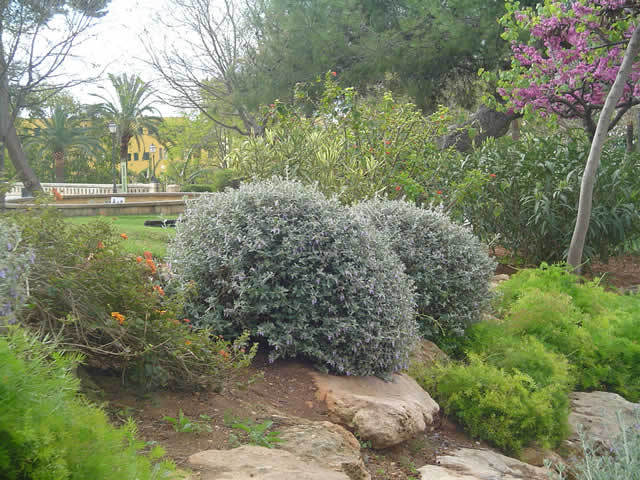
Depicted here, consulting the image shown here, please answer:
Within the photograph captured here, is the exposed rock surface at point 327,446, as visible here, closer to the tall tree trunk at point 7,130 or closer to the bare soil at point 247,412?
the bare soil at point 247,412

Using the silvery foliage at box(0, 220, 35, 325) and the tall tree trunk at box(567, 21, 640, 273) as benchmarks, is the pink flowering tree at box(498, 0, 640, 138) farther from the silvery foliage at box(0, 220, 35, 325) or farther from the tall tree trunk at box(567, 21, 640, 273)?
the silvery foliage at box(0, 220, 35, 325)

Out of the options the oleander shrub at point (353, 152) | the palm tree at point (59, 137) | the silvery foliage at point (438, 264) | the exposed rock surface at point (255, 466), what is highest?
the palm tree at point (59, 137)

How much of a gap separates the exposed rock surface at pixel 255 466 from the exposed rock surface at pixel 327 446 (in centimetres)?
10

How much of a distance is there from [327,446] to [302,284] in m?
1.16

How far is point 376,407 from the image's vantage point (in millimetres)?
3229

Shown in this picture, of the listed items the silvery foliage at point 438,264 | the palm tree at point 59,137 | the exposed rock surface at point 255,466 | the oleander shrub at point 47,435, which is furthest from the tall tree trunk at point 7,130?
the palm tree at point 59,137

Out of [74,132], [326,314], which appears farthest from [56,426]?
[74,132]

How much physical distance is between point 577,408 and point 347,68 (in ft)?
33.0

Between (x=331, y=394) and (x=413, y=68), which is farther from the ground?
(x=413, y=68)

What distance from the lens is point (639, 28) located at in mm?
6664

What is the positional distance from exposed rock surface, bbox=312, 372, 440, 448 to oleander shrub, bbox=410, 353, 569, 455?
0.78 feet

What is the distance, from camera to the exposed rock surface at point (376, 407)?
3.12 metres

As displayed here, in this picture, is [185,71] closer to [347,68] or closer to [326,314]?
[347,68]

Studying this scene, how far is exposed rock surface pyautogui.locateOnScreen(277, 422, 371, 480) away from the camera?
2539 mm
